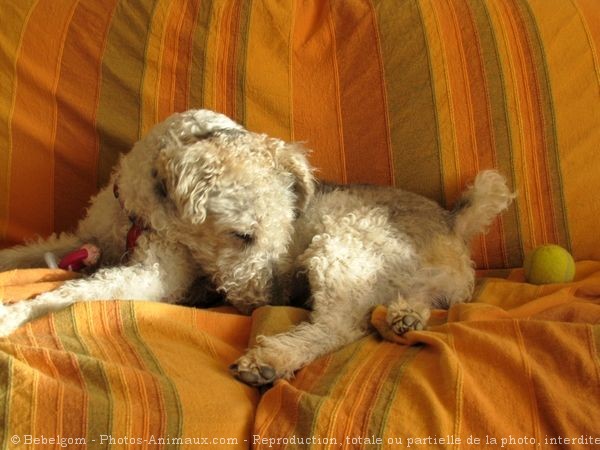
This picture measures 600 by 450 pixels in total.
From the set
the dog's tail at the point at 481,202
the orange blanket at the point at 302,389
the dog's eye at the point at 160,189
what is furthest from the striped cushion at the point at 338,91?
the orange blanket at the point at 302,389

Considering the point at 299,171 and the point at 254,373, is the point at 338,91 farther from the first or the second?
the point at 254,373

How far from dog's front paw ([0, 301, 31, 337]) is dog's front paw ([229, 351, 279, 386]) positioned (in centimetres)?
59

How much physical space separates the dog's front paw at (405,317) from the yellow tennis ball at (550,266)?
495 mm

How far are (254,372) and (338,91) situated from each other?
1.26 meters

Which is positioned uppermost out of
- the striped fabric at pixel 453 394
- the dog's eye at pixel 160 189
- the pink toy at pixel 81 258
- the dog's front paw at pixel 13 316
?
the dog's eye at pixel 160 189

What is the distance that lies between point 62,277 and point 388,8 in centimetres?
158

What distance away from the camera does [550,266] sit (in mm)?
1961

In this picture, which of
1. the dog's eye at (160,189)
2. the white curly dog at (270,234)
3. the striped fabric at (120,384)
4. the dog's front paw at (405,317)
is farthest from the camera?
the dog's eye at (160,189)

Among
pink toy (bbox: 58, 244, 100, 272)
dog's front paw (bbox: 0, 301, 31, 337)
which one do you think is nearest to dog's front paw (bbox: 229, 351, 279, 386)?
dog's front paw (bbox: 0, 301, 31, 337)

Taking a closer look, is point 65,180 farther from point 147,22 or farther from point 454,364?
point 454,364

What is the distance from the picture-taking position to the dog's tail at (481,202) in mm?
2064

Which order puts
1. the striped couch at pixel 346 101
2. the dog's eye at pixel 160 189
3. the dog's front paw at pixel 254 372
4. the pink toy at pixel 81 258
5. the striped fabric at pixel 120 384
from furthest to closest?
the striped couch at pixel 346 101 < the pink toy at pixel 81 258 < the dog's eye at pixel 160 189 < the dog's front paw at pixel 254 372 < the striped fabric at pixel 120 384

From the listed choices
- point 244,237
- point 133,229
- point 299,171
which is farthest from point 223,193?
point 133,229

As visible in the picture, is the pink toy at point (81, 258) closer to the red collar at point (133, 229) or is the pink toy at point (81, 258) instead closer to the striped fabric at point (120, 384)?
the red collar at point (133, 229)
